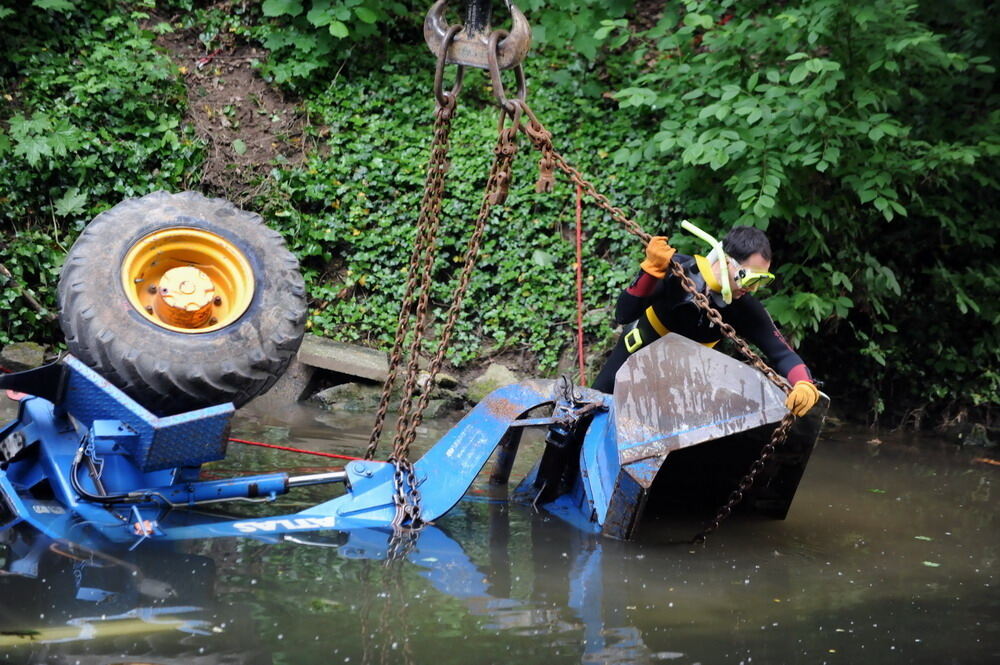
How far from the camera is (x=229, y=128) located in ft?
30.5

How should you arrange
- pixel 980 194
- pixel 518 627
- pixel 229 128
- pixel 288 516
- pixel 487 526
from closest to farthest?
pixel 518 627 < pixel 288 516 < pixel 487 526 < pixel 980 194 < pixel 229 128

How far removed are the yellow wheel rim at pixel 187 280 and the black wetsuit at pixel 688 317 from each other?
5.89 feet

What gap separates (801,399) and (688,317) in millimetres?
1013

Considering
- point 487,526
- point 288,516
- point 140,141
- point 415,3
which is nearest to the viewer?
point 288,516

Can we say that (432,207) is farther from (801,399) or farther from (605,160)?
(605,160)

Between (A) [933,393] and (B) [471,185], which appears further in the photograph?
(B) [471,185]

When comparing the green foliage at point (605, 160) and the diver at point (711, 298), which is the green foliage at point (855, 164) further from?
the diver at point (711, 298)

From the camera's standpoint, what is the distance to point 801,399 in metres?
4.10

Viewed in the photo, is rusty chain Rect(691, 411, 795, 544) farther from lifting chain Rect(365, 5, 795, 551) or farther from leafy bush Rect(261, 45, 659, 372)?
leafy bush Rect(261, 45, 659, 372)

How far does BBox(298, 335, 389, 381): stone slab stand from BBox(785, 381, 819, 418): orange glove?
4003mm

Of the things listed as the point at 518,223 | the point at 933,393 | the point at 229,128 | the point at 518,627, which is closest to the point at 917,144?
the point at 933,393

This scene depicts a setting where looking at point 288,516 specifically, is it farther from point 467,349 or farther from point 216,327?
point 467,349

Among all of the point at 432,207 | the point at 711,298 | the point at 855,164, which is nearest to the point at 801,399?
the point at 711,298

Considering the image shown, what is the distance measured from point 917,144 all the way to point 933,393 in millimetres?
2369
